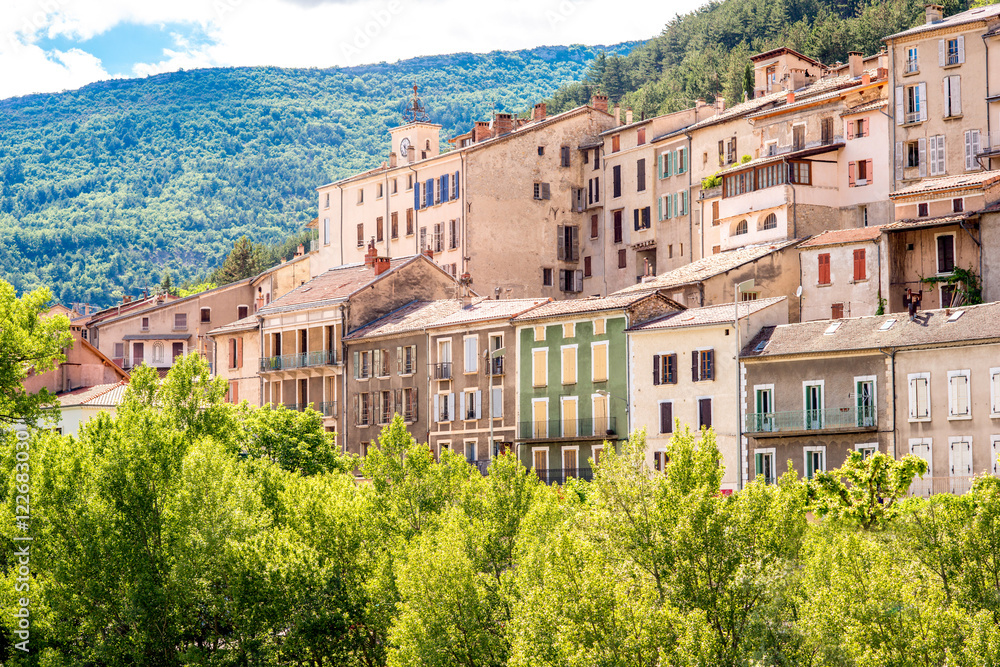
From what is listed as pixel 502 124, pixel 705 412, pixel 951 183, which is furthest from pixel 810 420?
pixel 502 124

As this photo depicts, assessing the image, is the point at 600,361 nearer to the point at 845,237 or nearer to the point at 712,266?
the point at 712,266

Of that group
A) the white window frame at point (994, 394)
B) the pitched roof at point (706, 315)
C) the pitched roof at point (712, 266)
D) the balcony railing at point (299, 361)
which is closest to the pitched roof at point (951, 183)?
the pitched roof at point (712, 266)

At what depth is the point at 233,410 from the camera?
6338 centimetres

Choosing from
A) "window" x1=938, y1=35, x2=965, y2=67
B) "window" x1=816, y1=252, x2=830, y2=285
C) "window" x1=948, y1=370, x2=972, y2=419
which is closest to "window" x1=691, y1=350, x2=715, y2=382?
"window" x1=816, y1=252, x2=830, y2=285

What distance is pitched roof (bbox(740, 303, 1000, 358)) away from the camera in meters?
57.0

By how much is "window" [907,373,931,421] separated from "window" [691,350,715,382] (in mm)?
9579

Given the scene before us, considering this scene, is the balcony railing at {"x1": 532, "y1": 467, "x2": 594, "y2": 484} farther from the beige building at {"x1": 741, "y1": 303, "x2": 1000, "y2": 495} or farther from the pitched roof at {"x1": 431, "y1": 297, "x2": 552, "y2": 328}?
the beige building at {"x1": 741, "y1": 303, "x2": 1000, "y2": 495}

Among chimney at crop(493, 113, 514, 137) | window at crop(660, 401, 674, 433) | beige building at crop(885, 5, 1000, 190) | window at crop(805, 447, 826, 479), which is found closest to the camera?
window at crop(805, 447, 826, 479)

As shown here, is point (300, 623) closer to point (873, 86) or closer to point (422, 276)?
point (422, 276)

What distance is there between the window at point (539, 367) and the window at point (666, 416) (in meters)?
7.50

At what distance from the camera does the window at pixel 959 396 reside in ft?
183

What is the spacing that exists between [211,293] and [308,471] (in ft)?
138

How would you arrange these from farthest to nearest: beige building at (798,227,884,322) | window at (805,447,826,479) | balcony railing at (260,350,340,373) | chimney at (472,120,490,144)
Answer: chimney at (472,120,490,144), balcony railing at (260,350,340,373), beige building at (798,227,884,322), window at (805,447,826,479)

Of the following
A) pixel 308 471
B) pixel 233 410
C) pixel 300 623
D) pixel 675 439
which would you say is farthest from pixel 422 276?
pixel 675 439
